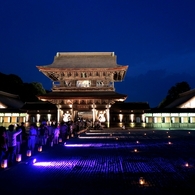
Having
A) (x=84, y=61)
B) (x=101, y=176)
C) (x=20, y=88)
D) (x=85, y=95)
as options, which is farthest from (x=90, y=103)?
(x=20, y=88)

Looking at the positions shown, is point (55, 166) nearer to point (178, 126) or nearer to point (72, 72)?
point (72, 72)

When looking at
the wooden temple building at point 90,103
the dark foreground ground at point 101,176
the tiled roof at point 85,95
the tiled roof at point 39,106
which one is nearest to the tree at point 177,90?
A: the wooden temple building at point 90,103

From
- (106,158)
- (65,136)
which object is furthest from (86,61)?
(106,158)

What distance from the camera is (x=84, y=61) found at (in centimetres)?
4266

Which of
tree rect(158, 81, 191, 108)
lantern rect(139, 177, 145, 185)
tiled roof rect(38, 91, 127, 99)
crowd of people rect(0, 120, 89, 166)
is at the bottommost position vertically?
lantern rect(139, 177, 145, 185)

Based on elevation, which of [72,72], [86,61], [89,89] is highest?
[86,61]

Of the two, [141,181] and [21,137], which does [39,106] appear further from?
[141,181]

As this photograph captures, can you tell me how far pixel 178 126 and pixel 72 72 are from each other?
18962 mm

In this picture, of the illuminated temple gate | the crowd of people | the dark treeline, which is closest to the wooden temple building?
the illuminated temple gate

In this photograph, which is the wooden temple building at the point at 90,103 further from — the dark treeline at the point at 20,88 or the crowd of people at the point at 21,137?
the dark treeline at the point at 20,88

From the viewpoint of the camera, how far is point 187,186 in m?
6.32

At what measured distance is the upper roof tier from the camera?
40062 mm

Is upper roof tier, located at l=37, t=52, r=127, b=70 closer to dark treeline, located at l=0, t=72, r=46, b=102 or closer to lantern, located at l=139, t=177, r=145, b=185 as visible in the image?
dark treeline, located at l=0, t=72, r=46, b=102

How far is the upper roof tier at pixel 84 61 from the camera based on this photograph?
131ft
